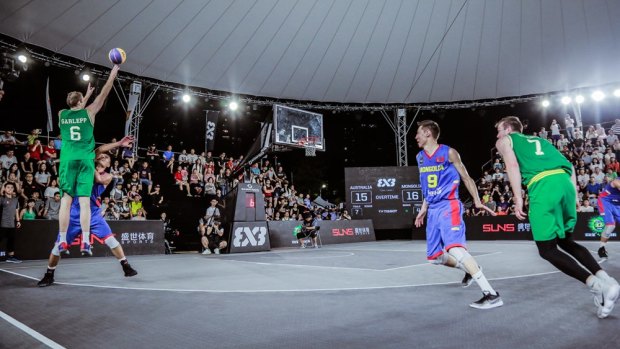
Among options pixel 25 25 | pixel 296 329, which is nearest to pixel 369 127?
pixel 25 25

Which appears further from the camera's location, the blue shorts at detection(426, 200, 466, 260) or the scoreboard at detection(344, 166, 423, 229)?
the scoreboard at detection(344, 166, 423, 229)

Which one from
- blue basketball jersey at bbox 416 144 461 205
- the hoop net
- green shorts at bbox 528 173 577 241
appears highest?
the hoop net

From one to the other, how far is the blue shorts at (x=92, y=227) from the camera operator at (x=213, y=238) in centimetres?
578

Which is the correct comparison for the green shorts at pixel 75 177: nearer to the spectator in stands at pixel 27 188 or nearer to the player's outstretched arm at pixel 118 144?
the player's outstretched arm at pixel 118 144

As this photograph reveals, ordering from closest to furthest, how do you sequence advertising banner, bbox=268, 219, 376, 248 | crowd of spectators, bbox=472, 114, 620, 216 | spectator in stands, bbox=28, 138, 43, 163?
spectator in stands, bbox=28, 138, 43, 163, advertising banner, bbox=268, 219, 376, 248, crowd of spectators, bbox=472, 114, 620, 216

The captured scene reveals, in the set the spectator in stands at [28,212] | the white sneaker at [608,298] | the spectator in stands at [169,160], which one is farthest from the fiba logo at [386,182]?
the white sneaker at [608,298]

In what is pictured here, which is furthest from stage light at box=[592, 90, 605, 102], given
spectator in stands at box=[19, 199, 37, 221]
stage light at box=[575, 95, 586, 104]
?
spectator in stands at box=[19, 199, 37, 221]

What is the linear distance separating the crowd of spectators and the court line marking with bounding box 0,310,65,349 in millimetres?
14970

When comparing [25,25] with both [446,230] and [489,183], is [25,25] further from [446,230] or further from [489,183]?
[489,183]

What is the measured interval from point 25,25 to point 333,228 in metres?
12.4

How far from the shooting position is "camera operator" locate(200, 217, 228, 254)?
1077cm

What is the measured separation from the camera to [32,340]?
2.37 meters

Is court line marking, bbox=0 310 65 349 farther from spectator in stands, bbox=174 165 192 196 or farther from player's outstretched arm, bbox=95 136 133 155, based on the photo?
spectator in stands, bbox=174 165 192 196

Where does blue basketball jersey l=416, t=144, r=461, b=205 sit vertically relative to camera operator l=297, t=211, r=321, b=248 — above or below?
above
